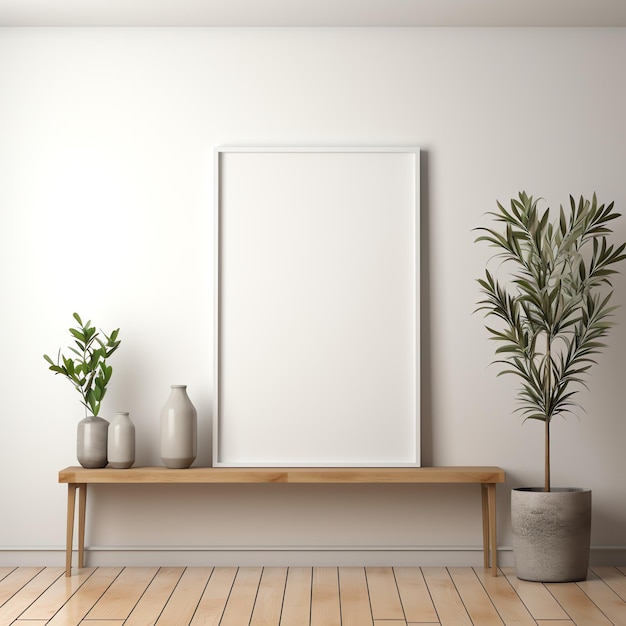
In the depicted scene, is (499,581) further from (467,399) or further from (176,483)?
(176,483)

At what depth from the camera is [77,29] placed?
4617 millimetres

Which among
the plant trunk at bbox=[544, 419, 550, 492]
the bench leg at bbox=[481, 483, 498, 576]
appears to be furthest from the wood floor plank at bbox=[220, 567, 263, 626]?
the plant trunk at bbox=[544, 419, 550, 492]

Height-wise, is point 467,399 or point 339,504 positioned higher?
point 467,399

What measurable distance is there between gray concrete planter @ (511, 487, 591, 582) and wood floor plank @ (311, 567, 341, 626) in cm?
91

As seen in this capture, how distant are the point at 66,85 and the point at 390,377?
7.45 ft

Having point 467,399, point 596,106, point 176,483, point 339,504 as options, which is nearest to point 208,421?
point 176,483

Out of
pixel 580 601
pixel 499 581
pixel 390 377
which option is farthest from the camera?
pixel 390 377

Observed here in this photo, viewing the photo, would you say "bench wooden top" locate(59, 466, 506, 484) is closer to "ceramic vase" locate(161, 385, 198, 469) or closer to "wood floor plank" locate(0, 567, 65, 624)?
"ceramic vase" locate(161, 385, 198, 469)

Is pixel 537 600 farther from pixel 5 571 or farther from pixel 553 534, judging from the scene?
pixel 5 571

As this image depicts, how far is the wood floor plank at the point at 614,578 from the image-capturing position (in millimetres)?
4019

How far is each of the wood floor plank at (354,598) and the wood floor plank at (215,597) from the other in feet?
1.68

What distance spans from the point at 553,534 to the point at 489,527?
1.19ft

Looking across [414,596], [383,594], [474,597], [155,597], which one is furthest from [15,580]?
[474,597]

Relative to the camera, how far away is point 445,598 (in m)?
3.86
